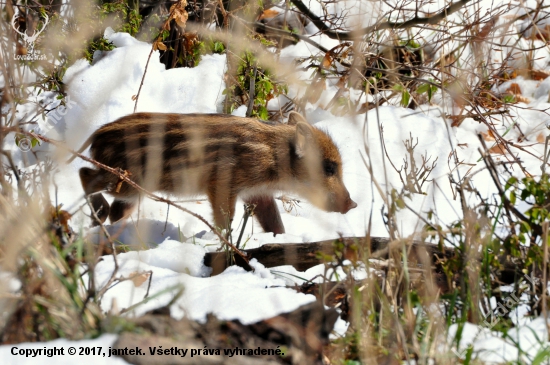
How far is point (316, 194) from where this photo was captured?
5.50 m

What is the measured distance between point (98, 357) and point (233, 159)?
3.06 meters

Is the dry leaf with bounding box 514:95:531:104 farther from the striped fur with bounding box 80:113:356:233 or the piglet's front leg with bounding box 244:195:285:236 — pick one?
the piglet's front leg with bounding box 244:195:285:236

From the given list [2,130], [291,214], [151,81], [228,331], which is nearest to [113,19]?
[151,81]

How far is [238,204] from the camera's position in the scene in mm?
5926

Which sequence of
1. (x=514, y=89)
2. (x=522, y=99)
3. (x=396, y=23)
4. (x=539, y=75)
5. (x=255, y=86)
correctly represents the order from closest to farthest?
(x=396, y=23), (x=255, y=86), (x=522, y=99), (x=514, y=89), (x=539, y=75)

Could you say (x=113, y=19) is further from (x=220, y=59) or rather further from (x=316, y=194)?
(x=316, y=194)

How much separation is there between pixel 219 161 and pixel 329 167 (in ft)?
3.11

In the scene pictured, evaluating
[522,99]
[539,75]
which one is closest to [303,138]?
[522,99]

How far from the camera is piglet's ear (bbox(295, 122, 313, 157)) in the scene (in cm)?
529

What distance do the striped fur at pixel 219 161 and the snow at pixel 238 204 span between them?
0.60 ft

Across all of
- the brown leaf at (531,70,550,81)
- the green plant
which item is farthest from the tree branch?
the brown leaf at (531,70,550,81)

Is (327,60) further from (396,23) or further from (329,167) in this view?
(329,167)

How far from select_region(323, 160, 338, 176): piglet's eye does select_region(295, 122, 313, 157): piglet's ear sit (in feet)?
0.82

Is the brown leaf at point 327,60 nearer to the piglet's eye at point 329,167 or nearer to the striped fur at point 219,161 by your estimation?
the striped fur at point 219,161
